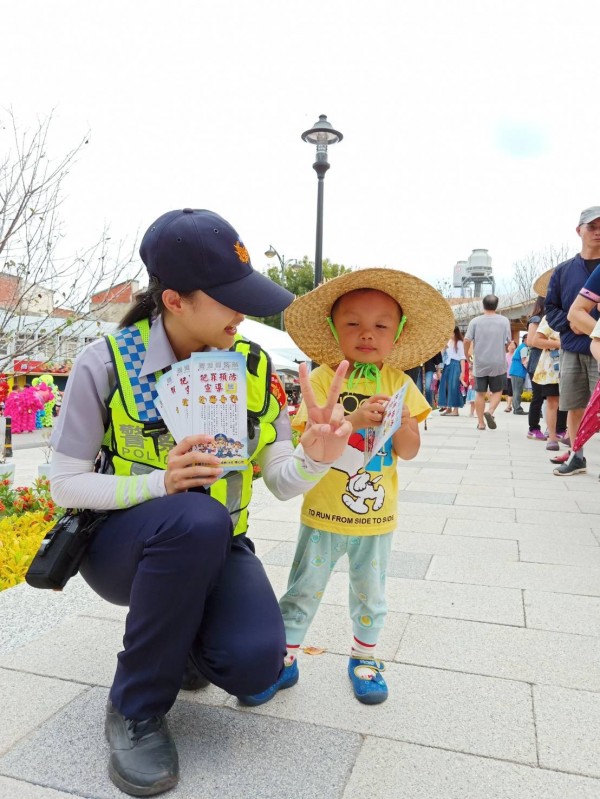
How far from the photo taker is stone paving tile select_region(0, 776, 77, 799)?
4.52 ft

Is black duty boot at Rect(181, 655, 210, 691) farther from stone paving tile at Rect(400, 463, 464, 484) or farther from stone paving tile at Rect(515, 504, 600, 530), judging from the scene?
stone paving tile at Rect(400, 463, 464, 484)

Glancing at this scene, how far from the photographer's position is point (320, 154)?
902cm

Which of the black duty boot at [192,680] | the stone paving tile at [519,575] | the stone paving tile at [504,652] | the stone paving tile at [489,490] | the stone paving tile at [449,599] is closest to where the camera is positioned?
the black duty boot at [192,680]

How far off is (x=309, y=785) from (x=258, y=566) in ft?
1.73

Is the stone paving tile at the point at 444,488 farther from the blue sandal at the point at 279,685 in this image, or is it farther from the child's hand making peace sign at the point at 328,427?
the child's hand making peace sign at the point at 328,427

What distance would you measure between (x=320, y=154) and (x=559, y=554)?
7.21 m

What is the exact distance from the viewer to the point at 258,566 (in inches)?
68.4

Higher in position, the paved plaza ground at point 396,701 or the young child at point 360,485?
the young child at point 360,485

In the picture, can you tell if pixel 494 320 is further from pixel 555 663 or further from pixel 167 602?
pixel 167 602

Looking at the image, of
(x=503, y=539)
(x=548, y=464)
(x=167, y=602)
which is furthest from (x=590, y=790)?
(x=548, y=464)

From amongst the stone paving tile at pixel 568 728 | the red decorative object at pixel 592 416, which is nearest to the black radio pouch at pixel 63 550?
the stone paving tile at pixel 568 728

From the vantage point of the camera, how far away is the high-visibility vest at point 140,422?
161 centimetres

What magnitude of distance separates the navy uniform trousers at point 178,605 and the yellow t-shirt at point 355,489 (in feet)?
1.14

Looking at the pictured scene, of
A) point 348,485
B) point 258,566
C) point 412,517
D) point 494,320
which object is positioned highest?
point 494,320
